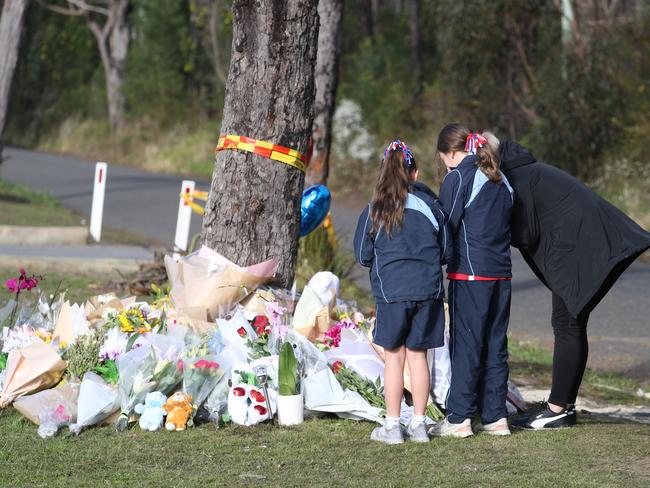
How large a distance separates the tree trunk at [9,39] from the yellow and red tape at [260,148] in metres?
13.5

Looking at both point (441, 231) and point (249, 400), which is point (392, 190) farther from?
point (249, 400)

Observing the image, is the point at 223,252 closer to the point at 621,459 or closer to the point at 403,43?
the point at 621,459

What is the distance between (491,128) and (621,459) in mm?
16656

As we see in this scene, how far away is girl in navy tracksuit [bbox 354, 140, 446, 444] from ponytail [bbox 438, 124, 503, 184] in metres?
0.30

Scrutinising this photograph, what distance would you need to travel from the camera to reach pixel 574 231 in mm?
5871

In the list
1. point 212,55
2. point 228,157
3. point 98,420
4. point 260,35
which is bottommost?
point 98,420

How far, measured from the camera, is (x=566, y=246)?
19.2 feet

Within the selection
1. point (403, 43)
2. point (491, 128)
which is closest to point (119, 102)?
point (403, 43)

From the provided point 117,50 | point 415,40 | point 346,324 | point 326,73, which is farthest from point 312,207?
point 117,50

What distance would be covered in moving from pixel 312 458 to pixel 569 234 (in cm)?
183

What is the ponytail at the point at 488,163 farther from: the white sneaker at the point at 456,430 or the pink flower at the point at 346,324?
the pink flower at the point at 346,324

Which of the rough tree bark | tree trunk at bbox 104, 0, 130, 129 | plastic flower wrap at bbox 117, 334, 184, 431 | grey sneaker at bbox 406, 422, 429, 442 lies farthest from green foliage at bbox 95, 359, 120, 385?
tree trunk at bbox 104, 0, 130, 129

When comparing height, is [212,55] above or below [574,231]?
above

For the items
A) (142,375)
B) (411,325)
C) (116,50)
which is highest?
(116,50)
